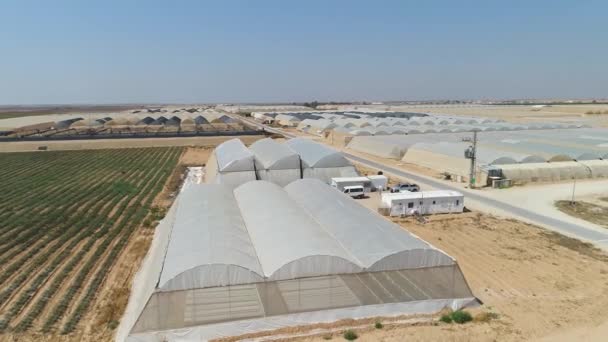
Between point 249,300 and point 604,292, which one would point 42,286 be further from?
point 604,292

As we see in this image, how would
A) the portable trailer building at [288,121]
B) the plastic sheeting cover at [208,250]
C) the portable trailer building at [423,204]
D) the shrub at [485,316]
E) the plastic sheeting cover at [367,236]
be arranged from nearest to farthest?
the plastic sheeting cover at [208,250] < the shrub at [485,316] < the plastic sheeting cover at [367,236] < the portable trailer building at [423,204] < the portable trailer building at [288,121]

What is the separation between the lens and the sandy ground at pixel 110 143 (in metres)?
57.1

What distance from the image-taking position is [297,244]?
47.5 feet

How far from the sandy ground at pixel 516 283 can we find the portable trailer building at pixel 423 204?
1061 millimetres

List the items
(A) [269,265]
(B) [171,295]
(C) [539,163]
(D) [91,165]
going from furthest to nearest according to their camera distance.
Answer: (D) [91,165]
(C) [539,163]
(A) [269,265]
(B) [171,295]

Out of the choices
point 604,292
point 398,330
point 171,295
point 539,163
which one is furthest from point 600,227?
point 171,295

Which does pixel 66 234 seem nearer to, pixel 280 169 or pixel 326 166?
pixel 280 169

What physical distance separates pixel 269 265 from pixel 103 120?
91.2 metres

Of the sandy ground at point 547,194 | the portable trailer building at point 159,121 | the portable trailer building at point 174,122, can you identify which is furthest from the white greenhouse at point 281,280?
the portable trailer building at point 159,121

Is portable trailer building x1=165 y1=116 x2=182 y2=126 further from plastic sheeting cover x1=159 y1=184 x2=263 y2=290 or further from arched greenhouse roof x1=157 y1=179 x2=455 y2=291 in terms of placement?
plastic sheeting cover x1=159 y1=184 x2=263 y2=290

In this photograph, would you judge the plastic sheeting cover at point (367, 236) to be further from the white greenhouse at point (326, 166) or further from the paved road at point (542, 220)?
the paved road at point (542, 220)

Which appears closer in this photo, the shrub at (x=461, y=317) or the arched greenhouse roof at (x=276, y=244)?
the arched greenhouse roof at (x=276, y=244)

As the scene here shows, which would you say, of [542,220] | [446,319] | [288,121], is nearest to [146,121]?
[288,121]

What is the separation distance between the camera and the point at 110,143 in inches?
2381
